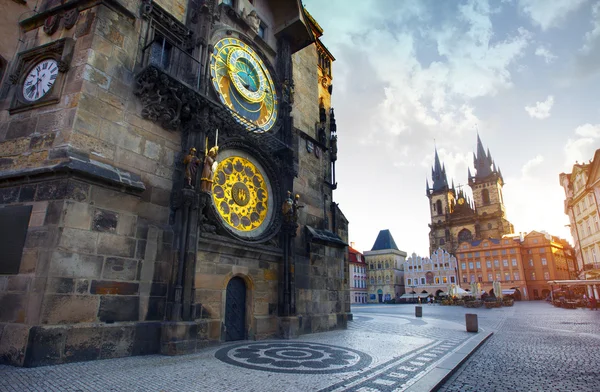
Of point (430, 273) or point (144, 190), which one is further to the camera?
point (430, 273)

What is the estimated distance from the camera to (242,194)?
37.2ft

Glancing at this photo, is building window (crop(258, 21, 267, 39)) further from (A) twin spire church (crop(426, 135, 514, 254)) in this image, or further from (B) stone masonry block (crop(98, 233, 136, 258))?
(A) twin spire church (crop(426, 135, 514, 254))

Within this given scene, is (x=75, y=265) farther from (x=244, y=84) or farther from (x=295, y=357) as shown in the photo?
(x=244, y=84)

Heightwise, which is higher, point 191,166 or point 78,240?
point 191,166

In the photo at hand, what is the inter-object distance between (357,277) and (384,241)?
593 inches

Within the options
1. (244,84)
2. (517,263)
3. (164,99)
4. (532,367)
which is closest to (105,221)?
(164,99)

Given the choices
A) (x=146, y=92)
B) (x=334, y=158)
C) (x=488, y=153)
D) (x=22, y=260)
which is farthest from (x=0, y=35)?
(x=488, y=153)

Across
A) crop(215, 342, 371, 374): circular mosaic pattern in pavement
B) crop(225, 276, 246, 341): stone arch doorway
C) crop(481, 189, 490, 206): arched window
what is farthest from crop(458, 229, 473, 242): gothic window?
crop(215, 342, 371, 374): circular mosaic pattern in pavement

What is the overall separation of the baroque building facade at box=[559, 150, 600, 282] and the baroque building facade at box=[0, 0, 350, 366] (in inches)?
1329

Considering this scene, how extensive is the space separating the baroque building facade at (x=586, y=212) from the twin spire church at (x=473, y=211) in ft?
144

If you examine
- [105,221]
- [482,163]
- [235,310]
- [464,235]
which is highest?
[482,163]

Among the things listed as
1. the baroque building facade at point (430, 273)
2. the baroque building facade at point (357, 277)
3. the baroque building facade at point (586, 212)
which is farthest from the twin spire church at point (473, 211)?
the baroque building facade at point (586, 212)

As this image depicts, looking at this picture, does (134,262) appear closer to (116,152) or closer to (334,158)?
(116,152)

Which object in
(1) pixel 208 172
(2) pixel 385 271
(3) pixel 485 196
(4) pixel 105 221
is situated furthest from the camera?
(3) pixel 485 196
